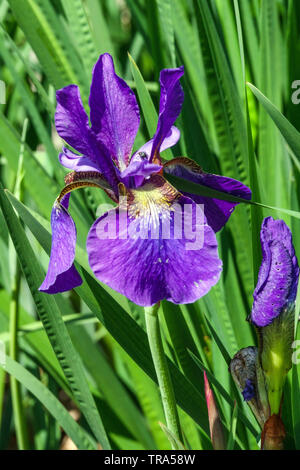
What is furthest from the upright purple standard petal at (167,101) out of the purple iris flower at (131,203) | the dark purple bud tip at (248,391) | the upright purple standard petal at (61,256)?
the dark purple bud tip at (248,391)

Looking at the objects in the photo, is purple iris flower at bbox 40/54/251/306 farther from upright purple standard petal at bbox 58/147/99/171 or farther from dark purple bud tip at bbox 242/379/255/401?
dark purple bud tip at bbox 242/379/255/401

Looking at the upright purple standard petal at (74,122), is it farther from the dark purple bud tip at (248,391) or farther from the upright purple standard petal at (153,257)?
the dark purple bud tip at (248,391)

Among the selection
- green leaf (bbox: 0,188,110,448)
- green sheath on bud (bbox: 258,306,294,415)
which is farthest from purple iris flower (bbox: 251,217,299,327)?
green leaf (bbox: 0,188,110,448)

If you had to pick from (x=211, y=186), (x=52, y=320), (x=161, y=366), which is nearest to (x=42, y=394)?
(x=52, y=320)

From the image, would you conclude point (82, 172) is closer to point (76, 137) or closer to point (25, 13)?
point (76, 137)

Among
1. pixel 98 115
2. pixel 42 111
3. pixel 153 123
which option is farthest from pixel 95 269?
pixel 42 111

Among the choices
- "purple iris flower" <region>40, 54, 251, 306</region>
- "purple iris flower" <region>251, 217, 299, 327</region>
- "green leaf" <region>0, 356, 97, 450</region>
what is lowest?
"green leaf" <region>0, 356, 97, 450</region>
